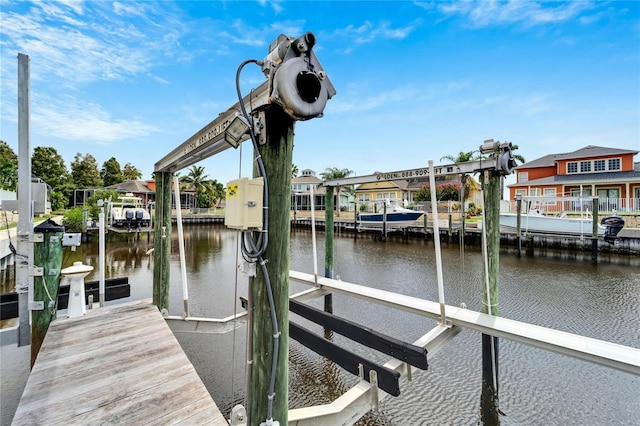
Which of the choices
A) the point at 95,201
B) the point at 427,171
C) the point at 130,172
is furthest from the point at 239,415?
the point at 130,172

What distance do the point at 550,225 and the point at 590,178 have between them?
1133 cm

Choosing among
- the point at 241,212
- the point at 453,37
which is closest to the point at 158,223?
the point at 241,212

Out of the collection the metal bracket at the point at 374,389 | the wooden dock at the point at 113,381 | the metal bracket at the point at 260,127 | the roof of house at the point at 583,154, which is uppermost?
the roof of house at the point at 583,154

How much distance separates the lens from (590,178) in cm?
2195

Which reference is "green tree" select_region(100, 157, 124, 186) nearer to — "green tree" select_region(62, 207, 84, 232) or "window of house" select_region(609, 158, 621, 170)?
"green tree" select_region(62, 207, 84, 232)

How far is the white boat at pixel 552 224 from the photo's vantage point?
14.2 m

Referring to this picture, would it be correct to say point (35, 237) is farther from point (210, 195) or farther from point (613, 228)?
point (210, 195)

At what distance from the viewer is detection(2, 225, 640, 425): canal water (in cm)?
333

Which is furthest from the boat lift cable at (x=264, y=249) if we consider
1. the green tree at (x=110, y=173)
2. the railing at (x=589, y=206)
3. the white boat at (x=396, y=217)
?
the green tree at (x=110, y=173)

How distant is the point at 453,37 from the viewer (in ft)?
39.1

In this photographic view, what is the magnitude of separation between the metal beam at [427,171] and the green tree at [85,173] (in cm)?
4591

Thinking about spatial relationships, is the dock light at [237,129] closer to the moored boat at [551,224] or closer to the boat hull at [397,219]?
the moored boat at [551,224]

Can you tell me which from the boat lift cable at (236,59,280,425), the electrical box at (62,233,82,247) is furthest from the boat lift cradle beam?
the electrical box at (62,233,82,247)

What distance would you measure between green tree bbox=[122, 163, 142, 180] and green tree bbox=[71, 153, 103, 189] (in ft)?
25.0
